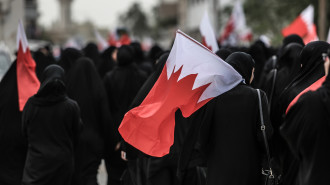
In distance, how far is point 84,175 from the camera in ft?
26.0

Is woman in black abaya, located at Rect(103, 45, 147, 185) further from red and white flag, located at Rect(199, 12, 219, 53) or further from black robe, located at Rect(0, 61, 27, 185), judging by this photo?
black robe, located at Rect(0, 61, 27, 185)

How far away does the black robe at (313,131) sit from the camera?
13.6ft

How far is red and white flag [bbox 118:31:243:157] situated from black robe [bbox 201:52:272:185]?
0.11 meters

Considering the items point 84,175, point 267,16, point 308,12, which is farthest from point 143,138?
point 267,16

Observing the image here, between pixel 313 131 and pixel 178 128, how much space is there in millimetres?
2370

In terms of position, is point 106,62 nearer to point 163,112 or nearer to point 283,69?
point 283,69

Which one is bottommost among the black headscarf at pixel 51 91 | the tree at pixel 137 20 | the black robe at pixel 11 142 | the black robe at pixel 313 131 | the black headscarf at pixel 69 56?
the tree at pixel 137 20

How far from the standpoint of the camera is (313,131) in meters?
4.16

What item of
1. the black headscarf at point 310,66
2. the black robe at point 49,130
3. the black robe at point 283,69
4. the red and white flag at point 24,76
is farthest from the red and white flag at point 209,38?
the black headscarf at point 310,66

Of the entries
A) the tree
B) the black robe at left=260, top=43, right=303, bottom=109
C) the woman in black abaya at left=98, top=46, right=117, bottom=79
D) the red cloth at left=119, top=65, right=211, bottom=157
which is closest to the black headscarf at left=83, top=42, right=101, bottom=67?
the woman in black abaya at left=98, top=46, right=117, bottom=79

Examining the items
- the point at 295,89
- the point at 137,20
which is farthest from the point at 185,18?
the point at 295,89

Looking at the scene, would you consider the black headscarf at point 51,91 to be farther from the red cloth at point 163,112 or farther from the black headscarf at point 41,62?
the black headscarf at point 41,62

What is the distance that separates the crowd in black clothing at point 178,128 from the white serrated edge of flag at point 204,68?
0.08 metres

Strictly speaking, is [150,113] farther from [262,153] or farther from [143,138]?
[262,153]
